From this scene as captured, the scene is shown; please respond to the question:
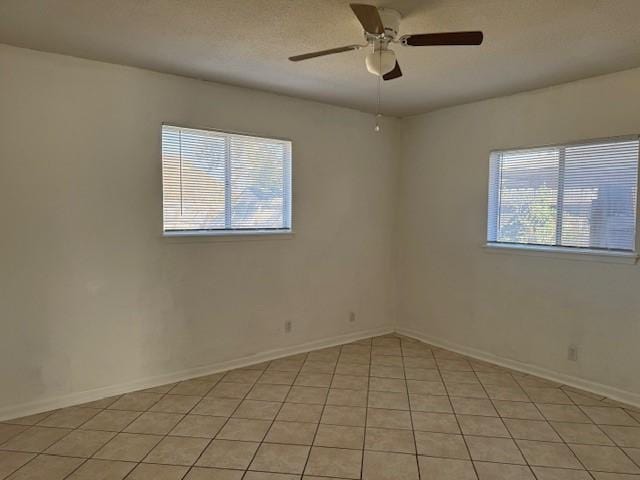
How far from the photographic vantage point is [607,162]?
3.29 metres

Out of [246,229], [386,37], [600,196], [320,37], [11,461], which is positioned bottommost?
[11,461]

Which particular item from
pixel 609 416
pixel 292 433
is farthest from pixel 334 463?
pixel 609 416

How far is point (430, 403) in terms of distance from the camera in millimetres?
3160

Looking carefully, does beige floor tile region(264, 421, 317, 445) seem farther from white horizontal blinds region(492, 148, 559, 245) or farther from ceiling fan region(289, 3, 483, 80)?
white horizontal blinds region(492, 148, 559, 245)

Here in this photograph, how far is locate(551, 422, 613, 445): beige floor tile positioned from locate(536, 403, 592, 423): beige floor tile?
0.20 ft

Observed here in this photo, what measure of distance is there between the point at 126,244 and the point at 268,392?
1597 millimetres

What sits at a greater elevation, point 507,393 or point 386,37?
point 386,37

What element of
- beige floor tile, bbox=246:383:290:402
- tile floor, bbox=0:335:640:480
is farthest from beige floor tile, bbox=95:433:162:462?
beige floor tile, bbox=246:383:290:402

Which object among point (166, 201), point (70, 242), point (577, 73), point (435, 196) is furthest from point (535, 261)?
point (70, 242)

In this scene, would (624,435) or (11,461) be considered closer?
(11,461)

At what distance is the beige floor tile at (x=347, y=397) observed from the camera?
10.3 feet

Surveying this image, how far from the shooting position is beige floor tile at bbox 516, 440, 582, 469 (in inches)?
94.6

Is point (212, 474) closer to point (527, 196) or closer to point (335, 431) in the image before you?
point (335, 431)

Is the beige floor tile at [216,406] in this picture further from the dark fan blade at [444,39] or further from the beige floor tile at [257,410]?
the dark fan blade at [444,39]
